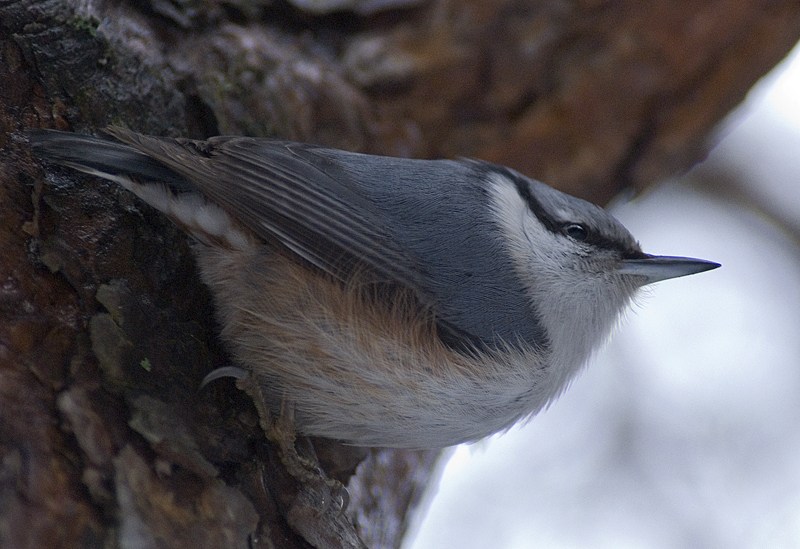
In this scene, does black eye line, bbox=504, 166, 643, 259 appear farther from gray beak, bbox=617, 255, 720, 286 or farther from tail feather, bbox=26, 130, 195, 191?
tail feather, bbox=26, 130, 195, 191

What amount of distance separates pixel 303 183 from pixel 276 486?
0.66m

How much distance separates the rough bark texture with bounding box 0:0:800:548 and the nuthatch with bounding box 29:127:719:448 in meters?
0.09

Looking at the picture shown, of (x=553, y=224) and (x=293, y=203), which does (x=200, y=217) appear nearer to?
(x=293, y=203)

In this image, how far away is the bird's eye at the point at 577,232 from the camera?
2.10 m

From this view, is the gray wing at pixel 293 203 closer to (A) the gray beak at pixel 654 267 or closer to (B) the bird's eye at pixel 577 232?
(B) the bird's eye at pixel 577 232

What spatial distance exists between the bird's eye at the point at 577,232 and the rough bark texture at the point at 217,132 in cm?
69

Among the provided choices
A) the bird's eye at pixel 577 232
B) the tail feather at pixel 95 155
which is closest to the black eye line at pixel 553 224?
the bird's eye at pixel 577 232

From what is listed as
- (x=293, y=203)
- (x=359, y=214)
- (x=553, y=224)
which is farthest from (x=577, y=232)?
(x=293, y=203)

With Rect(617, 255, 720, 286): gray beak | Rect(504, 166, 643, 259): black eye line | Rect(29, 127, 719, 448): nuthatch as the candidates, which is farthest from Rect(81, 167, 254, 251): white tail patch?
Rect(617, 255, 720, 286): gray beak

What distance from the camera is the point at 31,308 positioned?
1379 millimetres

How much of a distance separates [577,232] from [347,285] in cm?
75

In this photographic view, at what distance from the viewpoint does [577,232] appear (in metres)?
2.11

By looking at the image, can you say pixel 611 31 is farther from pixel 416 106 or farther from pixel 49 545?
pixel 49 545

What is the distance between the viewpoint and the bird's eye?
2.10 meters
